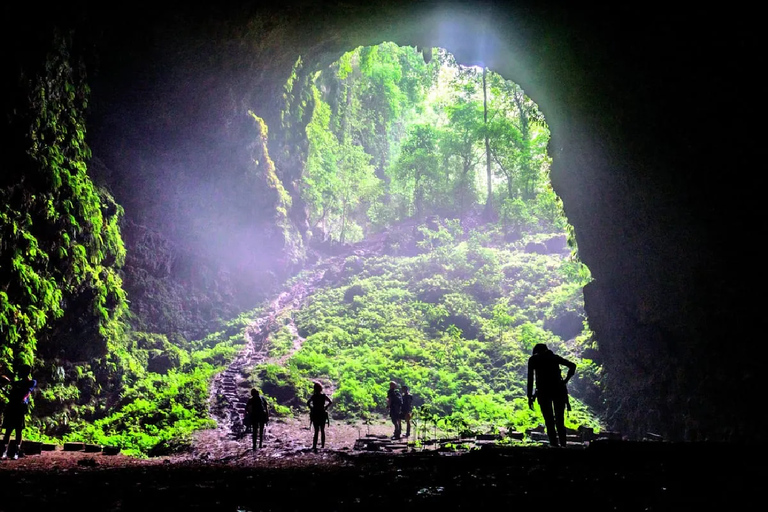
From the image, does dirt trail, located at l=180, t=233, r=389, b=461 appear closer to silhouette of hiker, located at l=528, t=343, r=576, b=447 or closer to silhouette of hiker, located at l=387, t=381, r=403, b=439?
silhouette of hiker, located at l=387, t=381, r=403, b=439

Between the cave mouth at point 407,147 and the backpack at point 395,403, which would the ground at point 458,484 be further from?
the cave mouth at point 407,147

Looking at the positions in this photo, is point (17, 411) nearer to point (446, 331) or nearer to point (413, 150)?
point (446, 331)

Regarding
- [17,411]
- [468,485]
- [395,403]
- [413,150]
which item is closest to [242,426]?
[395,403]

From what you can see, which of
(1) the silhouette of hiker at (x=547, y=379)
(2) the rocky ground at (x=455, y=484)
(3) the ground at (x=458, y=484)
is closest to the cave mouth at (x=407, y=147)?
(1) the silhouette of hiker at (x=547, y=379)

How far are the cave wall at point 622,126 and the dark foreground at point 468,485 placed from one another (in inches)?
167

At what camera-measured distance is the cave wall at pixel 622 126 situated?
7402mm

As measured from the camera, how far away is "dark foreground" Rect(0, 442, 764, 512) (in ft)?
11.6

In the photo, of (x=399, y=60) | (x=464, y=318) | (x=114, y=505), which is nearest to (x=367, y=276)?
(x=464, y=318)

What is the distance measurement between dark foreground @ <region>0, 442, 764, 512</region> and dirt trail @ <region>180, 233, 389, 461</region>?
4.39 meters

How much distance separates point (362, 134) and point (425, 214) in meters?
13.7

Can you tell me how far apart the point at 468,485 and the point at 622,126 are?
8.41 meters

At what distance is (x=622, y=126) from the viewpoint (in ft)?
32.0

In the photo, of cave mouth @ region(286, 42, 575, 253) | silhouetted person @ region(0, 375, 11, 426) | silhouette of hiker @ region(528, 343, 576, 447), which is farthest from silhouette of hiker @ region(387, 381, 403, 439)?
cave mouth @ region(286, 42, 575, 253)

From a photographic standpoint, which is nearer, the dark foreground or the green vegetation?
the dark foreground
